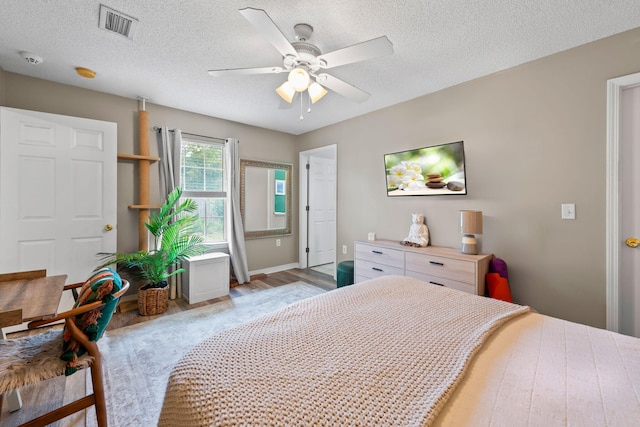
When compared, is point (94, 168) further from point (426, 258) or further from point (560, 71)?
point (560, 71)

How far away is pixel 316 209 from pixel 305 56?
329cm

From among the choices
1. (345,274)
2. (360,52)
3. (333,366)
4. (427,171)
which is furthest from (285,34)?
(345,274)

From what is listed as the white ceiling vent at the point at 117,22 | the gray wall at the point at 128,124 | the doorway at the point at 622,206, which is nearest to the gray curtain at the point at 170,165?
the gray wall at the point at 128,124

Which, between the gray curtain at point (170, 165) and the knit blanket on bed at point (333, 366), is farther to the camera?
the gray curtain at point (170, 165)

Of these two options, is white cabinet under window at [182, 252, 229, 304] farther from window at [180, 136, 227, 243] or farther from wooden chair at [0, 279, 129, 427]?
wooden chair at [0, 279, 129, 427]

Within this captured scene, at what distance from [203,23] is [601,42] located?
2959mm

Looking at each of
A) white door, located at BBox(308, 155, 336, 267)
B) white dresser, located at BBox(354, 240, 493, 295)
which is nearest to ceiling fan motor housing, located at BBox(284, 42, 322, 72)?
white dresser, located at BBox(354, 240, 493, 295)

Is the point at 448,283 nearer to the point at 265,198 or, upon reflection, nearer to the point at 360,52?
the point at 360,52

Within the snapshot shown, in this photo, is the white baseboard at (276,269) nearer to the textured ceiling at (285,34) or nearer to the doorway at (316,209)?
the doorway at (316,209)

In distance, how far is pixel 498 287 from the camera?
228cm

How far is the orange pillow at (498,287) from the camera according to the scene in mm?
2250

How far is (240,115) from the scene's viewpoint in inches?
147

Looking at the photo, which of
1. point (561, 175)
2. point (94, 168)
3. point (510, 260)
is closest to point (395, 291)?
point (510, 260)

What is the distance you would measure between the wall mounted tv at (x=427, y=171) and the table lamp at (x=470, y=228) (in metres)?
0.31
